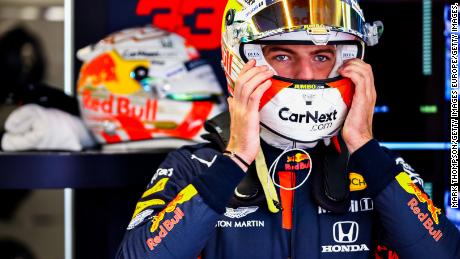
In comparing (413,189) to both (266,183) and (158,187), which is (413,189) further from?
(158,187)

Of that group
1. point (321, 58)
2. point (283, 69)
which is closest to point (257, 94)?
point (283, 69)

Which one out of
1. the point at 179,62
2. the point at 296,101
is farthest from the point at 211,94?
the point at 296,101

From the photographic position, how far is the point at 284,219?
67.7 inches

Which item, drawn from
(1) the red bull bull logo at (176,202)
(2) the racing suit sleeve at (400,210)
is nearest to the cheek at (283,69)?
(2) the racing suit sleeve at (400,210)

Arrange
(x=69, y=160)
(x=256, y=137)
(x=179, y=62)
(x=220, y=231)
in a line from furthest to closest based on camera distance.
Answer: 1. (x=179, y=62)
2. (x=69, y=160)
3. (x=220, y=231)
4. (x=256, y=137)

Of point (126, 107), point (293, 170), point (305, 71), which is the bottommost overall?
point (293, 170)

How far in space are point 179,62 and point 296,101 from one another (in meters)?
0.94

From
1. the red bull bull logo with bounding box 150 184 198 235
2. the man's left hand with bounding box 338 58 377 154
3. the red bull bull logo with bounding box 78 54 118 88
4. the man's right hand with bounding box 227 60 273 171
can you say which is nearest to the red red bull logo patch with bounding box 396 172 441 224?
the man's left hand with bounding box 338 58 377 154

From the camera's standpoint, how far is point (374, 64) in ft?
8.90

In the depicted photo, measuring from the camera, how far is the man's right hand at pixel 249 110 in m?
1.61

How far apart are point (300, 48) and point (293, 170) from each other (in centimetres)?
31

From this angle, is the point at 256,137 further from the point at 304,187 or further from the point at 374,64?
the point at 374,64

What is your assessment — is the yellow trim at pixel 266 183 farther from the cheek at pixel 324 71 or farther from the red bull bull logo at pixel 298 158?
the cheek at pixel 324 71

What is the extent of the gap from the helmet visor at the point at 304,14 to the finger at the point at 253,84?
0.11m
